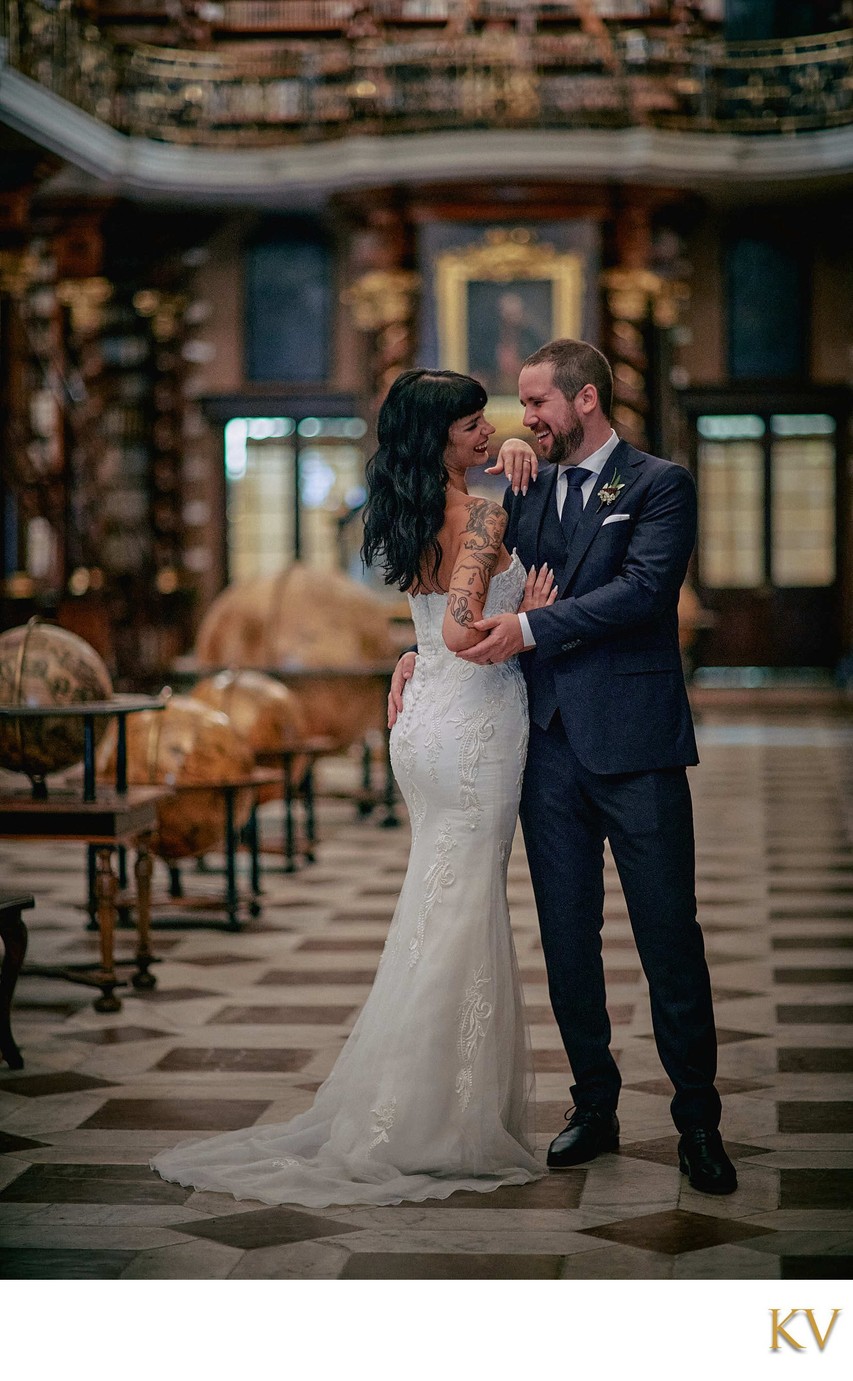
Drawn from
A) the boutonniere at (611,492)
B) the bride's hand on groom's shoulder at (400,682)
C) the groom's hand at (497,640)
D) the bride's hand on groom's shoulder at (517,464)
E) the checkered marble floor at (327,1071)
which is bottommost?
the checkered marble floor at (327,1071)

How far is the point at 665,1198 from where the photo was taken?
12.3 feet

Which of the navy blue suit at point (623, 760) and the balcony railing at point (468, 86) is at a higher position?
the balcony railing at point (468, 86)

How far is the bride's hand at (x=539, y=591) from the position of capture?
393cm

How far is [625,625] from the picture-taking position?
3814mm

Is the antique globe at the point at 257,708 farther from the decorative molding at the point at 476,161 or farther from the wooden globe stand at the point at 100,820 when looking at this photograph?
the decorative molding at the point at 476,161

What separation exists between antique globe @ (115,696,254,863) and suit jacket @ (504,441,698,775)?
3.27 metres

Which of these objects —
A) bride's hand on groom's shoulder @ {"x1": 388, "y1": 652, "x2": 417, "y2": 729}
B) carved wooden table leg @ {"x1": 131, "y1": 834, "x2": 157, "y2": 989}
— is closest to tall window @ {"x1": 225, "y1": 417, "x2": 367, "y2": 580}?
carved wooden table leg @ {"x1": 131, "y1": 834, "x2": 157, "y2": 989}

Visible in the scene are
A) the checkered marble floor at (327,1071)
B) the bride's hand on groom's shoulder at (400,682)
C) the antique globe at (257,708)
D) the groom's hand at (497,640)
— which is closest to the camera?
the checkered marble floor at (327,1071)

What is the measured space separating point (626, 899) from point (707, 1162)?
56 centimetres

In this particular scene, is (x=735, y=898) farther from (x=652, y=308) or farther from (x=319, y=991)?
(x=652, y=308)

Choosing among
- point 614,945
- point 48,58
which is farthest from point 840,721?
point 614,945
